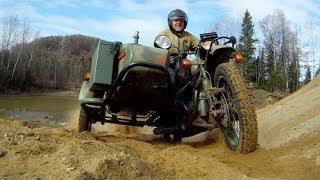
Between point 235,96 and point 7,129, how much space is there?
255 cm

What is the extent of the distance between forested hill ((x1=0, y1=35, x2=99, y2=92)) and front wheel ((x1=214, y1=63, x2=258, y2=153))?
46.2 meters

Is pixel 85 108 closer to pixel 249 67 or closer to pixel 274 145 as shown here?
pixel 274 145

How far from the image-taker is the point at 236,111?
19.7ft

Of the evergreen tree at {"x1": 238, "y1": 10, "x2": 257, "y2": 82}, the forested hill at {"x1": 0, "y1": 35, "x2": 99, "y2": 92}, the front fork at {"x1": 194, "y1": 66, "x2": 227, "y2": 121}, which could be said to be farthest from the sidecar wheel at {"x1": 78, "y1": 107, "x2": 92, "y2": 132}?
the evergreen tree at {"x1": 238, "y1": 10, "x2": 257, "y2": 82}

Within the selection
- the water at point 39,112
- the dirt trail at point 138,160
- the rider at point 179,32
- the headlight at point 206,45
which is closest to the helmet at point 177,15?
the rider at point 179,32

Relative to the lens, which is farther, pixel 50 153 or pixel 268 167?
pixel 268 167

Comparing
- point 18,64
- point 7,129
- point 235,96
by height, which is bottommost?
point 18,64

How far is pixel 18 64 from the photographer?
71250mm

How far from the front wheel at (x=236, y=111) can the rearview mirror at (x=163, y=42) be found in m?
0.99

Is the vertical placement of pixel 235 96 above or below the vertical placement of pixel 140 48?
below

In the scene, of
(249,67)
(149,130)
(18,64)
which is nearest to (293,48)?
(249,67)

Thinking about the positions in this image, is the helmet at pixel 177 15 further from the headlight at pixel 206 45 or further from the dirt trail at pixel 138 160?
the dirt trail at pixel 138 160

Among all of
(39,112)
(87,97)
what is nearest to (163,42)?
(87,97)

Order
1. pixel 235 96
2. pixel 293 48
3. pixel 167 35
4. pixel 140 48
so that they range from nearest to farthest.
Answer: pixel 235 96
pixel 140 48
pixel 167 35
pixel 293 48
